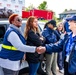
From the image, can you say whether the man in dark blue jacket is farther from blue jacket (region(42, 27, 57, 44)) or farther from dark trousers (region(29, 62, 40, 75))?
blue jacket (region(42, 27, 57, 44))

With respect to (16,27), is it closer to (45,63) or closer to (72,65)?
(72,65)

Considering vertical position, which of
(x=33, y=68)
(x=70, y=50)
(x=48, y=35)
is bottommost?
(x=33, y=68)

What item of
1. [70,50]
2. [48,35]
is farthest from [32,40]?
[70,50]

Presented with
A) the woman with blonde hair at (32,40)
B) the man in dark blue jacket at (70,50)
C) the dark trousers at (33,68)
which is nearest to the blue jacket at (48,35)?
the woman with blonde hair at (32,40)

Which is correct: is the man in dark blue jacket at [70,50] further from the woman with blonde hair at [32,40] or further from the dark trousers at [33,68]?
the dark trousers at [33,68]

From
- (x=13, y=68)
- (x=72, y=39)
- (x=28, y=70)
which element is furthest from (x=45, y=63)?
(x=72, y=39)

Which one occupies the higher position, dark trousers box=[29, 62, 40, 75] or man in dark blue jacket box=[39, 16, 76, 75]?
man in dark blue jacket box=[39, 16, 76, 75]

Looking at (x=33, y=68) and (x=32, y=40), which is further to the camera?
(x=33, y=68)

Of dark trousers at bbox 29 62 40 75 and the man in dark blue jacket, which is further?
dark trousers at bbox 29 62 40 75

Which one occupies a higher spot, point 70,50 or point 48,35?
point 70,50

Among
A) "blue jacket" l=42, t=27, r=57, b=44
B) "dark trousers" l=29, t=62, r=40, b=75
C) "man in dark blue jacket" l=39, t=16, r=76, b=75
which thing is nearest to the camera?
"man in dark blue jacket" l=39, t=16, r=76, b=75

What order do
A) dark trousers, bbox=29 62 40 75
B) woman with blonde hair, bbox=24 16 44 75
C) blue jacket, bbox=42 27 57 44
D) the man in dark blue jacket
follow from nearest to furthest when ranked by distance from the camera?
the man in dark blue jacket → woman with blonde hair, bbox=24 16 44 75 → dark trousers, bbox=29 62 40 75 → blue jacket, bbox=42 27 57 44

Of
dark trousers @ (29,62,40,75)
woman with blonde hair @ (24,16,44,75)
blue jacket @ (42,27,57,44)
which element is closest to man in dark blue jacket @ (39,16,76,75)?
woman with blonde hair @ (24,16,44,75)

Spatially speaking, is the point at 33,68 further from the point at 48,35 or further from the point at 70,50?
the point at 70,50
